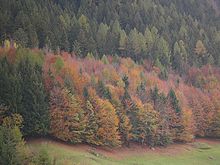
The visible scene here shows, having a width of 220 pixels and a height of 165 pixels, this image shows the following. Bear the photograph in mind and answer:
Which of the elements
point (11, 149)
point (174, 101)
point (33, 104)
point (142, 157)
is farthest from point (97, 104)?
point (11, 149)

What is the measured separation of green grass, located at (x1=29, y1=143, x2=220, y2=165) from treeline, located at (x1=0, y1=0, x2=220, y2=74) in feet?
188

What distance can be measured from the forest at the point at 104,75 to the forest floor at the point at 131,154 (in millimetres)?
2076

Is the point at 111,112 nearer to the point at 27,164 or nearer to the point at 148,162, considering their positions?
the point at 148,162

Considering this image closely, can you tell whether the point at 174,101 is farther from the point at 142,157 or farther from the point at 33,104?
the point at 33,104

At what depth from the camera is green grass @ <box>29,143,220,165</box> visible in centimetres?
6025

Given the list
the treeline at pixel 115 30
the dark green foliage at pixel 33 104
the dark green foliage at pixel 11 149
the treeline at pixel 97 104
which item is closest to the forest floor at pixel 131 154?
the treeline at pixel 97 104

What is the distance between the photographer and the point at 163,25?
180000 mm

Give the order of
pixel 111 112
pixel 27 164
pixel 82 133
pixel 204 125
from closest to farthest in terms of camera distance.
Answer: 1. pixel 27 164
2. pixel 82 133
3. pixel 111 112
4. pixel 204 125

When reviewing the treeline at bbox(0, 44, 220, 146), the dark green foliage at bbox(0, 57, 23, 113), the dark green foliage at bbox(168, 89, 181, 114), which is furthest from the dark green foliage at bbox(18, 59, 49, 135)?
the dark green foliage at bbox(168, 89, 181, 114)

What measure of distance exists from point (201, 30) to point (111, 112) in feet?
385

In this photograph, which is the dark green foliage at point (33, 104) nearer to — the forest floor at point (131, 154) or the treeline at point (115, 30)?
the forest floor at point (131, 154)

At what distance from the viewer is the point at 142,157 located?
7550cm

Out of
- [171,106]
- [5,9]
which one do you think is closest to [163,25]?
[5,9]

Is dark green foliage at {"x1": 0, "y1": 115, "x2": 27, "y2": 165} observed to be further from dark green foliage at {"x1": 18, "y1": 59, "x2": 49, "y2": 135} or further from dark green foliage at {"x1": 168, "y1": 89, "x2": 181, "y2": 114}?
dark green foliage at {"x1": 168, "y1": 89, "x2": 181, "y2": 114}
